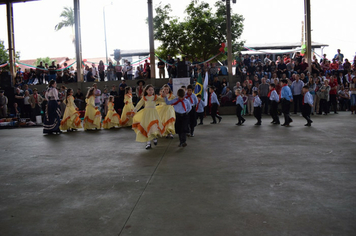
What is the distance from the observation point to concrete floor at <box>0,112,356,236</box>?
10.7 ft

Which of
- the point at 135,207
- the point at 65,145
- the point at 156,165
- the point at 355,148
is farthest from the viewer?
the point at 65,145

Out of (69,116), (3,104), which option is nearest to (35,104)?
(3,104)

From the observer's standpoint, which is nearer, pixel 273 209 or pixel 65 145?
pixel 273 209

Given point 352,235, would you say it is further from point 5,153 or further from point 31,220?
point 5,153


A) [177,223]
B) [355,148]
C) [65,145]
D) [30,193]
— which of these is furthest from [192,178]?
[65,145]

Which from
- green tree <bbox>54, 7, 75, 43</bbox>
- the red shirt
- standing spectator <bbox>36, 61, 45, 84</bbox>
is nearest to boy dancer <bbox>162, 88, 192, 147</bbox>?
the red shirt

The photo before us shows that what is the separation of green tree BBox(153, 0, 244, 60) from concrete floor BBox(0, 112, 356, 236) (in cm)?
1819

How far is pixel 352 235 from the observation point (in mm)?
2934

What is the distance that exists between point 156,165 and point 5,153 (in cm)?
414

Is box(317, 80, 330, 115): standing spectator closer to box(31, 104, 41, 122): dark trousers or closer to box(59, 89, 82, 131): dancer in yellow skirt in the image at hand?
box(59, 89, 82, 131): dancer in yellow skirt

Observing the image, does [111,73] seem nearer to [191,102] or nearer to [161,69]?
[161,69]

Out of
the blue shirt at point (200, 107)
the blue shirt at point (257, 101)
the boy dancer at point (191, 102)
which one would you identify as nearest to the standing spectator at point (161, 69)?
the blue shirt at point (200, 107)

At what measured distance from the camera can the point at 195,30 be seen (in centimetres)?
2494

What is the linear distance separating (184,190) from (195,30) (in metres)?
21.9
